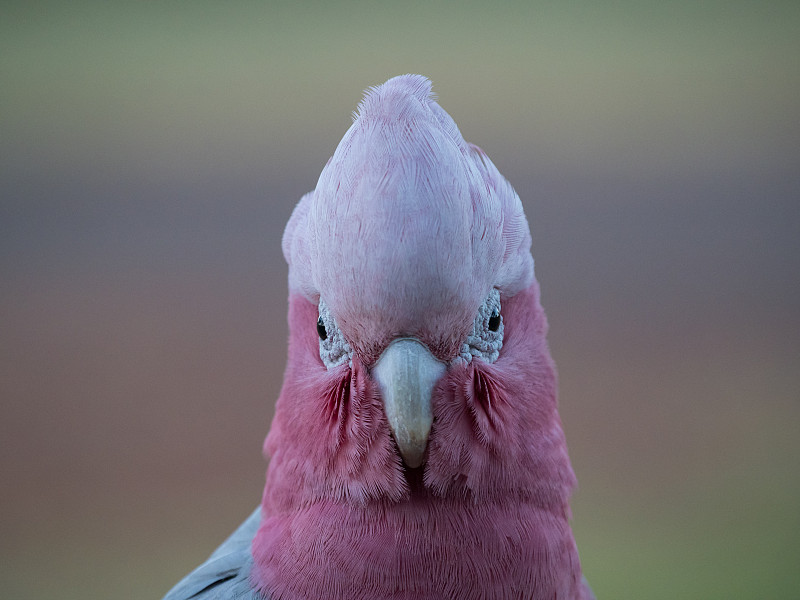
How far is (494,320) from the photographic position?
860 mm

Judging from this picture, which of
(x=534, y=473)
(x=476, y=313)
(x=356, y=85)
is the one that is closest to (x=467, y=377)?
(x=476, y=313)

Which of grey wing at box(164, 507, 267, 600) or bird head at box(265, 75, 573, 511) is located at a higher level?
bird head at box(265, 75, 573, 511)

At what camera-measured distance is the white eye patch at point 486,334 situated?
2.70ft

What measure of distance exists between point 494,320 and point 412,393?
16cm

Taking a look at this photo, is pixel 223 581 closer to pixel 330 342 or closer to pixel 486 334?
pixel 330 342

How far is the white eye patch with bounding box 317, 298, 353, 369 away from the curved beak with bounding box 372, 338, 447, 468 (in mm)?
62

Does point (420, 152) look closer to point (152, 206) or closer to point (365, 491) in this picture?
point (365, 491)

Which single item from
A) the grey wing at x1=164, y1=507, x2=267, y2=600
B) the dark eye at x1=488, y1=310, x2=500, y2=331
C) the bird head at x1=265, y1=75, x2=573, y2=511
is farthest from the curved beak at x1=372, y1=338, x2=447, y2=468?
the grey wing at x1=164, y1=507, x2=267, y2=600

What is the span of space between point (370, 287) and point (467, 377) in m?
0.16

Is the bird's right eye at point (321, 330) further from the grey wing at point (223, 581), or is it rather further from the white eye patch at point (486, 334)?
the grey wing at point (223, 581)

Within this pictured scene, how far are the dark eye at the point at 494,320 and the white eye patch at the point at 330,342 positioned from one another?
6.8 inches

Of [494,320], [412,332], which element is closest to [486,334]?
[494,320]

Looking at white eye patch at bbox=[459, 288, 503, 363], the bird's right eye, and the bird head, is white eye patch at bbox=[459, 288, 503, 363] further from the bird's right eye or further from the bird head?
the bird's right eye

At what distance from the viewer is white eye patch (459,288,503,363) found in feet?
2.70
